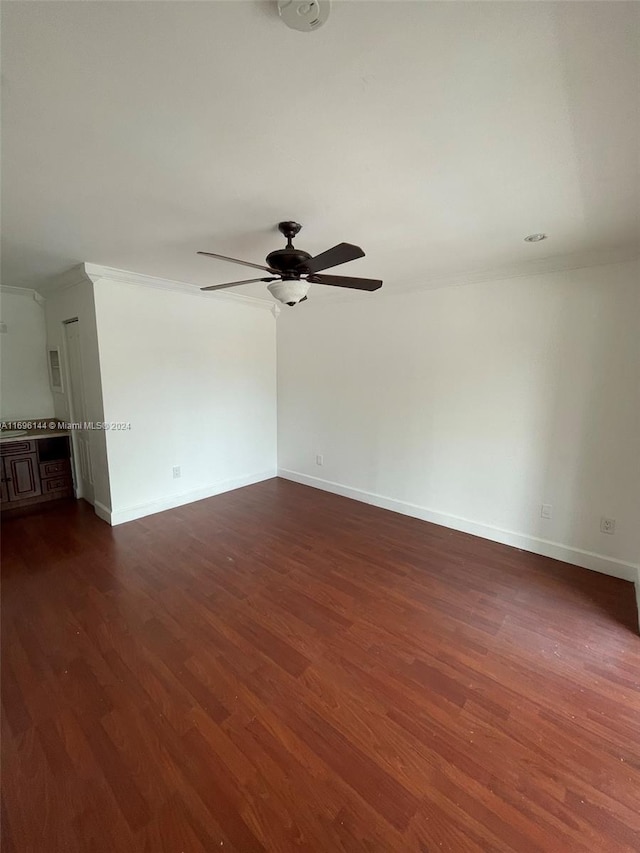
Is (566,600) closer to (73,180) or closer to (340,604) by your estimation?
(340,604)

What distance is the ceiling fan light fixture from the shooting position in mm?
2141

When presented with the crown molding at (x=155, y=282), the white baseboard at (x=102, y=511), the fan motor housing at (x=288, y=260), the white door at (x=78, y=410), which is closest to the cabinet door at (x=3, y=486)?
the white door at (x=78, y=410)

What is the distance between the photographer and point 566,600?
2.41m

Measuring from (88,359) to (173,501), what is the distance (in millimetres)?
1702

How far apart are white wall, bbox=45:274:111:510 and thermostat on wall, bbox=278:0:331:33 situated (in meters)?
2.99

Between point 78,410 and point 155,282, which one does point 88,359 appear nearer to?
point 78,410

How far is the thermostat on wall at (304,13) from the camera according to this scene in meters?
0.83

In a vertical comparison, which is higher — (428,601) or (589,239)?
(589,239)

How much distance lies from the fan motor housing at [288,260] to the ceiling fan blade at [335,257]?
29 millimetres

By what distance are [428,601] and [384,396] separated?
2103mm

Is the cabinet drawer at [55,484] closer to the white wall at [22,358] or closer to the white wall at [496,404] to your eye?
the white wall at [22,358]

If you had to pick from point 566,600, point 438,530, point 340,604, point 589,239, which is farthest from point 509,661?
point 589,239

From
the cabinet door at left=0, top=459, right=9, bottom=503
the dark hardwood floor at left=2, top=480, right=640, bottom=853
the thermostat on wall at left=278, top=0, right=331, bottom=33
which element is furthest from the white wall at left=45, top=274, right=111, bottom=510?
the thermostat on wall at left=278, top=0, right=331, bottom=33

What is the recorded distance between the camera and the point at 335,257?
1.82 meters
